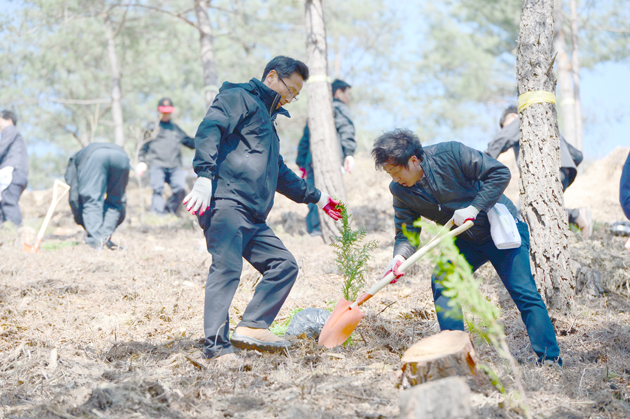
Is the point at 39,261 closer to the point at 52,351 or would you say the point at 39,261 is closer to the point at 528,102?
the point at 52,351

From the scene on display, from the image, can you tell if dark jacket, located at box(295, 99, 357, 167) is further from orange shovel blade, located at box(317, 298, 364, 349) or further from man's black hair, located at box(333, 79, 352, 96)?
orange shovel blade, located at box(317, 298, 364, 349)

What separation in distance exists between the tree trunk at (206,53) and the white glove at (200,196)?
661 cm

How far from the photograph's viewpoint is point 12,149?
7641 mm

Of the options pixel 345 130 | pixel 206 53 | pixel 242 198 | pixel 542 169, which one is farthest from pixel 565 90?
pixel 242 198

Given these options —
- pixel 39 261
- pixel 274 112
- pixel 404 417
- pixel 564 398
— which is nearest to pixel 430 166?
pixel 274 112

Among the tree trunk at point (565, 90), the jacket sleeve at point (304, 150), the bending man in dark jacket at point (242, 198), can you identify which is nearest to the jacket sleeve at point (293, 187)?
the bending man in dark jacket at point (242, 198)

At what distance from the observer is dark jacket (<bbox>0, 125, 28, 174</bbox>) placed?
757 cm

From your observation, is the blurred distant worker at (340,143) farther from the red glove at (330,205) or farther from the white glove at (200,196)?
the white glove at (200,196)

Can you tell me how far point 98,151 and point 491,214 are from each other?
5449 millimetres

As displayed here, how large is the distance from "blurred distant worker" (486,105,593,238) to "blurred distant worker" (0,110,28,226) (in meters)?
6.55

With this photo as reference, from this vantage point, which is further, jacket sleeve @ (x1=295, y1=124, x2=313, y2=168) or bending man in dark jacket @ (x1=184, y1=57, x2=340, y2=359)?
jacket sleeve @ (x1=295, y1=124, x2=313, y2=168)

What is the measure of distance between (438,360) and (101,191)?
5.60 metres

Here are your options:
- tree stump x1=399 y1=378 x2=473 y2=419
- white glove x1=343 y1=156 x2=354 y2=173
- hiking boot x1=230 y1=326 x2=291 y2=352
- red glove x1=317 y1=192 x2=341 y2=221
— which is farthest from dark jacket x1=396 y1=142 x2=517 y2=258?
white glove x1=343 y1=156 x2=354 y2=173

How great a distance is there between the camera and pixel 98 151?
684 centimetres
